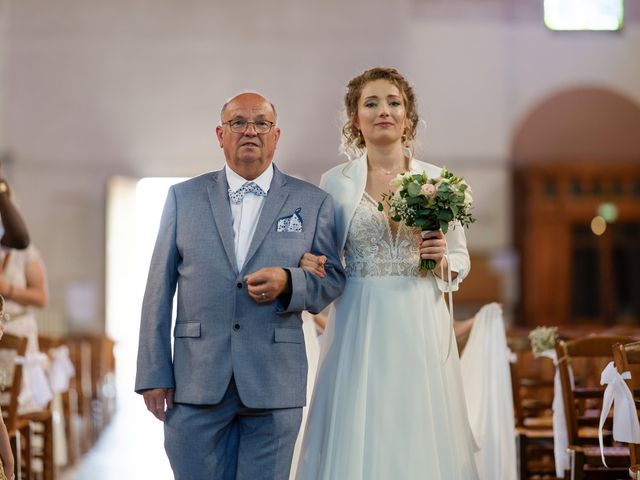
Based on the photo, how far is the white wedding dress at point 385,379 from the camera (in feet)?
14.5

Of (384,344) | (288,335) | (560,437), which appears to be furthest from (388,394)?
(560,437)

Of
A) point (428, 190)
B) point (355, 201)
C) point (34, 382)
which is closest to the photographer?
point (428, 190)

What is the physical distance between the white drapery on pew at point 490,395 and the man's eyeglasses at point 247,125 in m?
2.20

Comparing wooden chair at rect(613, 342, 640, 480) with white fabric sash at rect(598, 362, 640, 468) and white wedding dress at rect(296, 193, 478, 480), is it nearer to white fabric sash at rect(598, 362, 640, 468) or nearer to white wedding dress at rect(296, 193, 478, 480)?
white fabric sash at rect(598, 362, 640, 468)

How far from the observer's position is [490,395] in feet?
18.5

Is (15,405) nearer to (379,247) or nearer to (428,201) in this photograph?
(379,247)

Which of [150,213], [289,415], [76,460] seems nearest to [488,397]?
[289,415]

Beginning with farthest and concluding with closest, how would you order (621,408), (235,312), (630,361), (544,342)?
(544,342)
(630,361)
(621,408)
(235,312)

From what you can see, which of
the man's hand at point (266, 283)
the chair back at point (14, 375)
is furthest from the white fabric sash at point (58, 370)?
the man's hand at point (266, 283)

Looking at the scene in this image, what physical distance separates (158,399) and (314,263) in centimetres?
73

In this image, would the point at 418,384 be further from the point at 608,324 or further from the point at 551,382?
the point at 608,324

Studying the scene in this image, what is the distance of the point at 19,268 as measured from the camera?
6.67 m

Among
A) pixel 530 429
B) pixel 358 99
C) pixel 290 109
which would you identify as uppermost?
pixel 290 109

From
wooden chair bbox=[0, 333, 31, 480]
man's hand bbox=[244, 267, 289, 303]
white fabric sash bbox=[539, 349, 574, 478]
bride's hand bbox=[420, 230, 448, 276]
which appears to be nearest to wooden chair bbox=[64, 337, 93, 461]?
wooden chair bbox=[0, 333, 31, 480]
